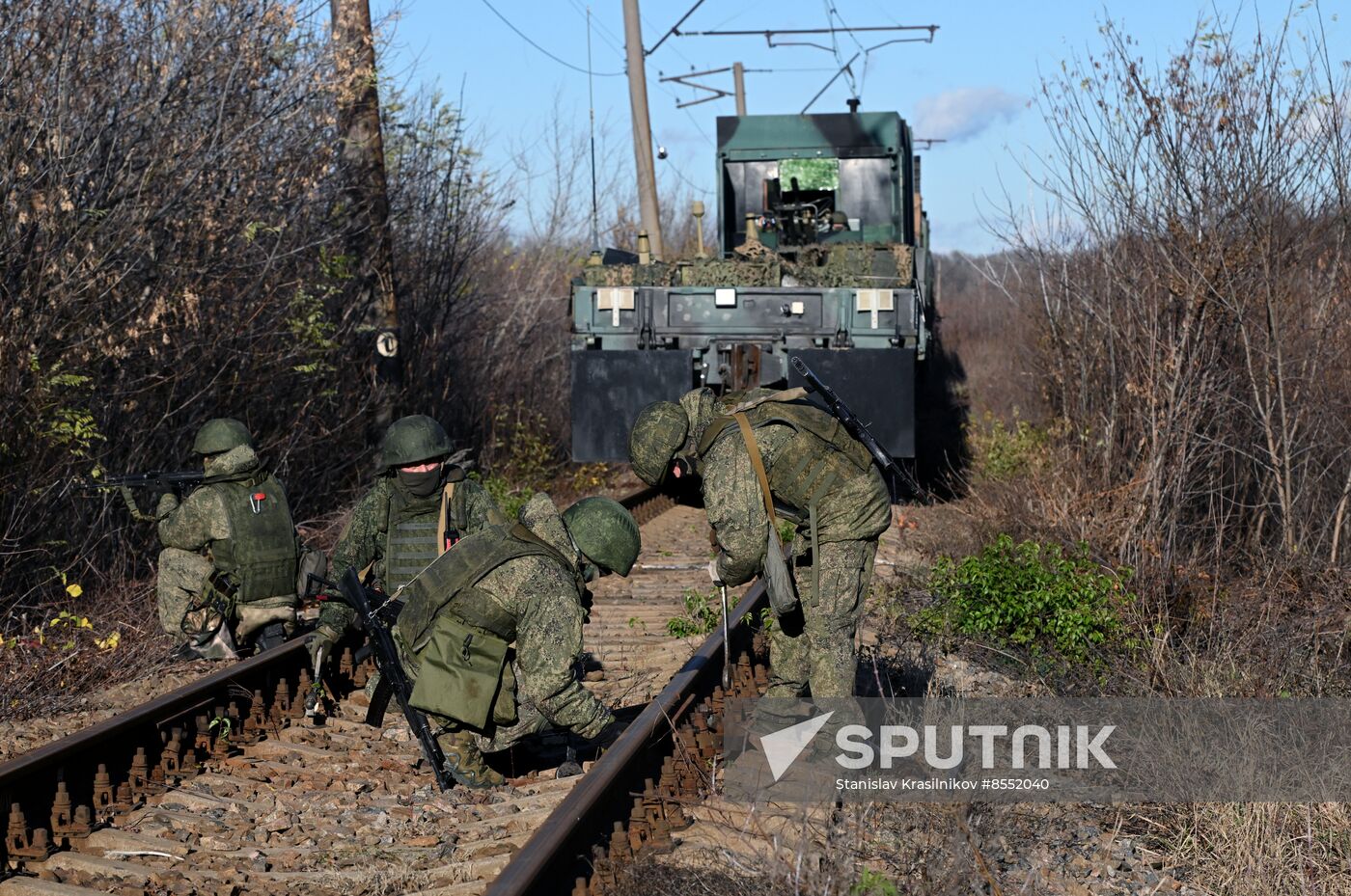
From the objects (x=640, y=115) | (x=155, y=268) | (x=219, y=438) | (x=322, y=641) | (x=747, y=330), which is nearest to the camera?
(x=322, y=641)

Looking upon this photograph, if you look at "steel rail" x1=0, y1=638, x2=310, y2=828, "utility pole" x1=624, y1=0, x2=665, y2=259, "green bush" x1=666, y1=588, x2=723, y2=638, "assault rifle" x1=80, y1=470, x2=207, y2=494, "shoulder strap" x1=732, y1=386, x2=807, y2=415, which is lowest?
"green bush" x1=666, y1=588, x2=723, y2=638

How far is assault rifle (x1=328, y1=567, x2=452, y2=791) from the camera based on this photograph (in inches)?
226

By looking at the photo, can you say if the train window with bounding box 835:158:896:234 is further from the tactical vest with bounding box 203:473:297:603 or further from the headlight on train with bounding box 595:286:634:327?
the tactical vest with bounding box 203:473:297:603

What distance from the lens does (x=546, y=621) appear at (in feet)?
18.0

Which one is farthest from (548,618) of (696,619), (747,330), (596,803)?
(747,330)

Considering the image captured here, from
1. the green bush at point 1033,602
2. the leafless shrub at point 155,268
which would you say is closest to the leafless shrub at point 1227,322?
the green bush at point 1033,602

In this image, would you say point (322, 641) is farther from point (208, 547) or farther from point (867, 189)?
point (867, 189)

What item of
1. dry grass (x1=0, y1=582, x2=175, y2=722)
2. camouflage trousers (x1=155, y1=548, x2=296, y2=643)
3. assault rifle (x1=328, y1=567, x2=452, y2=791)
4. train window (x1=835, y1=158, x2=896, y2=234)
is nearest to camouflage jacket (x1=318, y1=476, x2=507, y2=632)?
assault rifle (x1=328, y1=567, x2=452, y2=791)

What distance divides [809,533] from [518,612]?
49.5 inches

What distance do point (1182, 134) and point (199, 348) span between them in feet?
23.4

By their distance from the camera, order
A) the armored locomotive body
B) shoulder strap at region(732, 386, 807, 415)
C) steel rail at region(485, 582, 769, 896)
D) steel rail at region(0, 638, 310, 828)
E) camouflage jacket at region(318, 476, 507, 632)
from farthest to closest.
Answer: the armored locomotive body → camouflage jacket at region(318, 476, 507, 632) → shoulder strap at region(732, 386, 807, 415) → steel rail at region(0, 638, 310, 828) → steel rail at region(485, 582, 769, 896)

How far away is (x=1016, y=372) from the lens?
23672mm

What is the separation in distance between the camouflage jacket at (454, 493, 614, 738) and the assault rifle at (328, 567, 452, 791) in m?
0.50

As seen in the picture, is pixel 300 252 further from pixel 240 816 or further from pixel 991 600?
pixel 240 816
